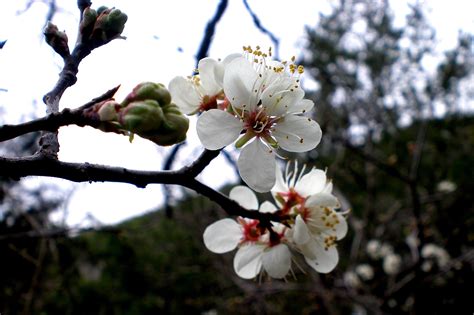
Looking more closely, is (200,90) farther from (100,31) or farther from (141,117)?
(141,117)

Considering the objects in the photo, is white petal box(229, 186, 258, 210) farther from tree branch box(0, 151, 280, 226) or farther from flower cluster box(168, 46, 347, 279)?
tree branch box(0, 151, 280, 226)

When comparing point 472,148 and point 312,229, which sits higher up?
point 312,229

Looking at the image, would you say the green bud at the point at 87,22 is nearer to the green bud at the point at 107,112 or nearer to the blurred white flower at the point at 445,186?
the green bud at the point at 107,112

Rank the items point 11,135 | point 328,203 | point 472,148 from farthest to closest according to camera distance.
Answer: point 472,148 → point 328,203 → point 11,135

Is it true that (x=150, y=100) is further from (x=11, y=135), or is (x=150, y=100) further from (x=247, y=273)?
(x=247, y=273)

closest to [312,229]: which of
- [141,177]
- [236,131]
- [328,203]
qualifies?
[328,203]

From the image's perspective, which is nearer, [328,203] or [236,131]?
[236,131]

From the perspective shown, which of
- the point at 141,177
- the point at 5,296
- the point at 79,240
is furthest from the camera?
the point at 79,240
